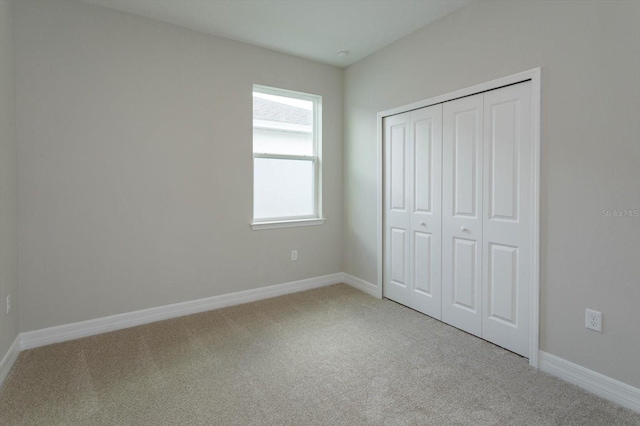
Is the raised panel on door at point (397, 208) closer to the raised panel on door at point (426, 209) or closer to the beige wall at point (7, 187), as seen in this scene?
the raised panel on door at point (426, 209)

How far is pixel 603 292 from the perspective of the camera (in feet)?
6.69

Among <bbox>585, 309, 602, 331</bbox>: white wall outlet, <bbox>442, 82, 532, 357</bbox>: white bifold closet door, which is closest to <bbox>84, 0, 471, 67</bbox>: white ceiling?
<bbox>442, 82, 532, 357</bbox>: white bifold closet door

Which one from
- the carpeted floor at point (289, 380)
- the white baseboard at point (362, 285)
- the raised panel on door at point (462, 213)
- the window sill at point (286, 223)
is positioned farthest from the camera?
the white baseboard at point (362, 285)

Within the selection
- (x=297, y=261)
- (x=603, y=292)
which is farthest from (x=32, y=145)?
(x=603, y=292)

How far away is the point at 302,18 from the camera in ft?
9.86

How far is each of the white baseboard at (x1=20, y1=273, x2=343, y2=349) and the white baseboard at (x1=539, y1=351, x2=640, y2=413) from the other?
2448 millimetres

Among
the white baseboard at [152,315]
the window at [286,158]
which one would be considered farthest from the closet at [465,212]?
the white baseboard at [152,315]

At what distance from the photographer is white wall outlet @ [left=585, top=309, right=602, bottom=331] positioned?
2.05 metres

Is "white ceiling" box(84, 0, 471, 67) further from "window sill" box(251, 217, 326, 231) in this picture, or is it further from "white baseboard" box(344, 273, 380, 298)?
"white baseboard" box(344, 273, 380, 298)

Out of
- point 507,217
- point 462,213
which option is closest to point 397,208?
point 462,213

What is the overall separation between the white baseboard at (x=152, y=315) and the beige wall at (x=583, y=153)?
8.19 ft

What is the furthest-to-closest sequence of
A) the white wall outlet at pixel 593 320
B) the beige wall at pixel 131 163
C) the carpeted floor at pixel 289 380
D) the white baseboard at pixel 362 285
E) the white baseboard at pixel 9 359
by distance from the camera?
the white baseboard at pixel 362 285 → the beige wall at pixel 131 163 → the white baseboard at pixel 9 359 → the white wall outlet at pixel 593 320 → the carpeted floor at pixel 289 380

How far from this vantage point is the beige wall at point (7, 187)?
2.24m

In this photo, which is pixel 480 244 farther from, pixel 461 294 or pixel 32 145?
pixel 32 145
